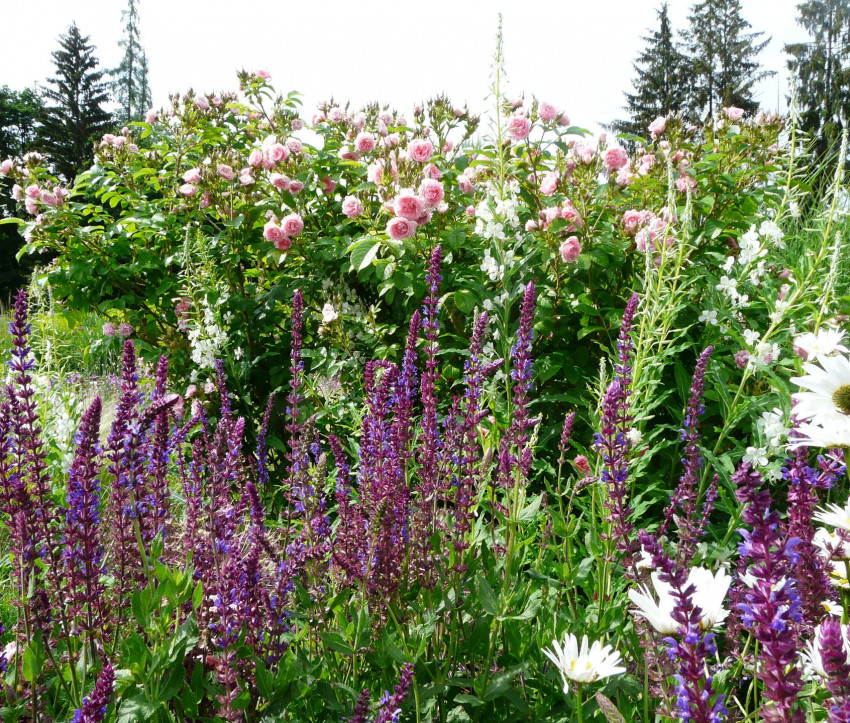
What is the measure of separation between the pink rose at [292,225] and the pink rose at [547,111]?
5.25ft

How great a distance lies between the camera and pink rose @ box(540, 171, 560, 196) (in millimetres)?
3750

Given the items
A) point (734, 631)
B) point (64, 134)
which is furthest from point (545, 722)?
point (64, 134)

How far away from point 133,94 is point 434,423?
168ft

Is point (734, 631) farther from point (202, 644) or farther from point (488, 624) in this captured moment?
point (202, 644)

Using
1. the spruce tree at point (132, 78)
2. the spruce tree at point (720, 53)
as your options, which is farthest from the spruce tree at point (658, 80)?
the spruce tree at point (132, 78)

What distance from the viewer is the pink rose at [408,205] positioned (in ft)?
11.9

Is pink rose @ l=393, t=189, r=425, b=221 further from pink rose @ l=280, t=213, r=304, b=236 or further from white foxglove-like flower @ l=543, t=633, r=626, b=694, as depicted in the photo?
white foxglove-like flower @ l=543, t=633, r=626, b=694

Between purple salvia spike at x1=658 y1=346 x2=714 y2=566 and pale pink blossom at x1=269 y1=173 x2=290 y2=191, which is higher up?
pale pink blossom at x1=269 y1=173 x2=290 y2=191

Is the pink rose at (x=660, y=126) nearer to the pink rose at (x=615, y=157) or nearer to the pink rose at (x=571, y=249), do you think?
the pink rose at (x=615, y=157)

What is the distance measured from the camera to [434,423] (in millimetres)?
2100

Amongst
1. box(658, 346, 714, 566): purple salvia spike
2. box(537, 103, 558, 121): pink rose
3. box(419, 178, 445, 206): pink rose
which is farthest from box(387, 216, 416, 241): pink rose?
box(658, 346, 714, 566): purple salvia spike

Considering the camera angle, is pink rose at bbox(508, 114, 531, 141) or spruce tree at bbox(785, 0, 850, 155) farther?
spruce tree at bbox(785, 0, 850, 155)

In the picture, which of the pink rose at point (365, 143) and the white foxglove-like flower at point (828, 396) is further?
the pink rose at point (365, 143)

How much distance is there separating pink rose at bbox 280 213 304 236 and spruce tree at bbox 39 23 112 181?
40.1m
